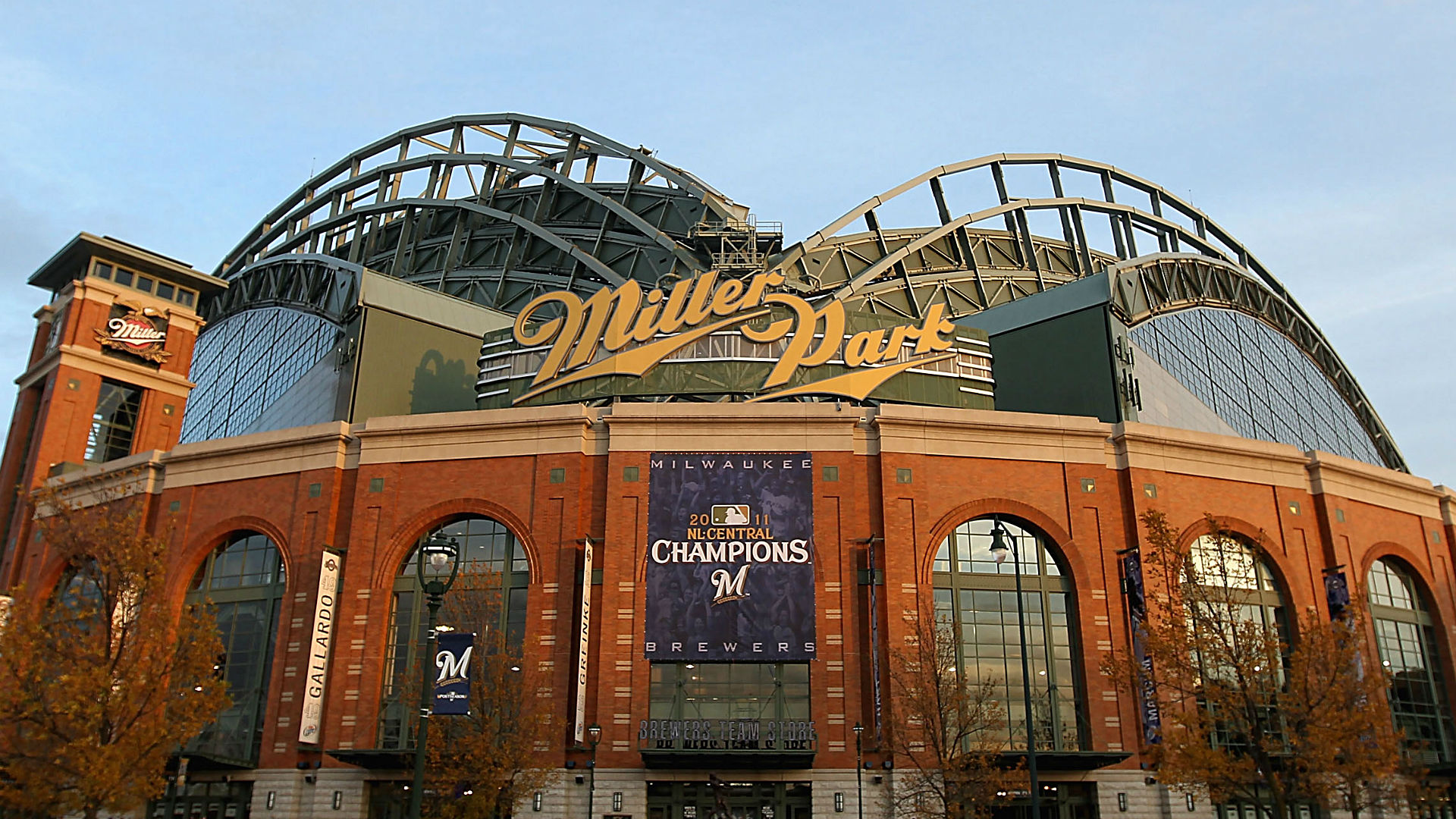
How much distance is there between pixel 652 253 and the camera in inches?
3007

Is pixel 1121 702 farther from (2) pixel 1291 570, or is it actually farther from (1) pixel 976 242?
(1) pixel 976 242

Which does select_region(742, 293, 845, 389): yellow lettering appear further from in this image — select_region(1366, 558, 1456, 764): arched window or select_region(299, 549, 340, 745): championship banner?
select_region(1366, 558, 1456, 764): arched window

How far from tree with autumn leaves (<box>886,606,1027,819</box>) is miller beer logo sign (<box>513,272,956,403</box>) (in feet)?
39.8

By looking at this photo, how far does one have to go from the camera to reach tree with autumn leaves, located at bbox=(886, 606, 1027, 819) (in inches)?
1441

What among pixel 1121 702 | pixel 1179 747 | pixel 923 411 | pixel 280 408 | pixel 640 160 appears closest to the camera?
pixel 1179 747

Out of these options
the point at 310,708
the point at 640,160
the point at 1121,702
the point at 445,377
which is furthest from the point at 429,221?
the point at 1121,702

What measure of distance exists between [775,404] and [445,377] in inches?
842

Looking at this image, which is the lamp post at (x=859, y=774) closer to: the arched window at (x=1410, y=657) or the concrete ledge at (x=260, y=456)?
the concrete ledge at (x=260, y=456)

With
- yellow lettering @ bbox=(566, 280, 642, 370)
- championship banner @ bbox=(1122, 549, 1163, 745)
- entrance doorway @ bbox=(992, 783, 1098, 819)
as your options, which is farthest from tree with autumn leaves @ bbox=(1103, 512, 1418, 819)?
yellow lettering @ bbox=(566, 280, 642, 370)

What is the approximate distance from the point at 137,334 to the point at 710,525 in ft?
118

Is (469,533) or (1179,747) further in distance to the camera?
(469,533)

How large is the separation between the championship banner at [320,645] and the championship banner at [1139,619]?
2780 cm

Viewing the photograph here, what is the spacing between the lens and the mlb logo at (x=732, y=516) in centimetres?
4162

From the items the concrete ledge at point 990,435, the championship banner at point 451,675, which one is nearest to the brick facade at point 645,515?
the concrete ledge at point 990,435
